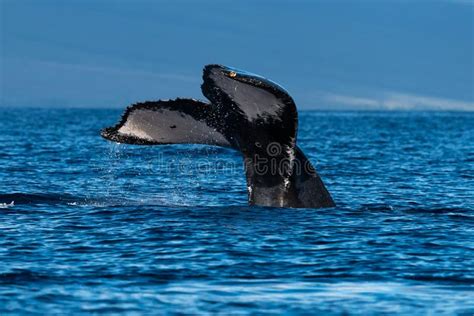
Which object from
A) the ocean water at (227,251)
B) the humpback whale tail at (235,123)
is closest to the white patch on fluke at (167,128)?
the humpback whale tail at (235,123)

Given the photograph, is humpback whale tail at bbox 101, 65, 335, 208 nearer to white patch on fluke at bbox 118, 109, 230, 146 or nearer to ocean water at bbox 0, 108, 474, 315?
white patch on fluke at bbox 118, 109, 230, 146

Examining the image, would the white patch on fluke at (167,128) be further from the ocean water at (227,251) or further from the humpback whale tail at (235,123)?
the ocean water at (227,251)

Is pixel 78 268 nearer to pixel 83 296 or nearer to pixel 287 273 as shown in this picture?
pixel 83 296

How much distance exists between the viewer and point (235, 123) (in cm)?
1243

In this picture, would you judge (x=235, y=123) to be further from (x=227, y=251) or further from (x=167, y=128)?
(x=227, y=251)

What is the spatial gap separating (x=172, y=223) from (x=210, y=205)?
243cm

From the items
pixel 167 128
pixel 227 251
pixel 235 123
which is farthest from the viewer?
pixel 235 123

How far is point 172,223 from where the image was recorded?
1341cm

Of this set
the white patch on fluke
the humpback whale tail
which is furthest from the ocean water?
the white patch on fluke

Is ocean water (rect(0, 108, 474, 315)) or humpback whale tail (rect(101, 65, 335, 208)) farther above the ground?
humpback whale tail (rect(101, 65, 335, 208))

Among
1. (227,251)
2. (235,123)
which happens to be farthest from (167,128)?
(227,251)

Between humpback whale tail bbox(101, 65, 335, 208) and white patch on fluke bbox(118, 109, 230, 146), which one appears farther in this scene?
white patch on fluke bbox(118, 109, 230, 146)

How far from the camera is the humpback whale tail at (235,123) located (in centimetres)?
1198

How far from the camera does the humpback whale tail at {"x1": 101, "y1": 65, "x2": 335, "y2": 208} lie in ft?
39.3
